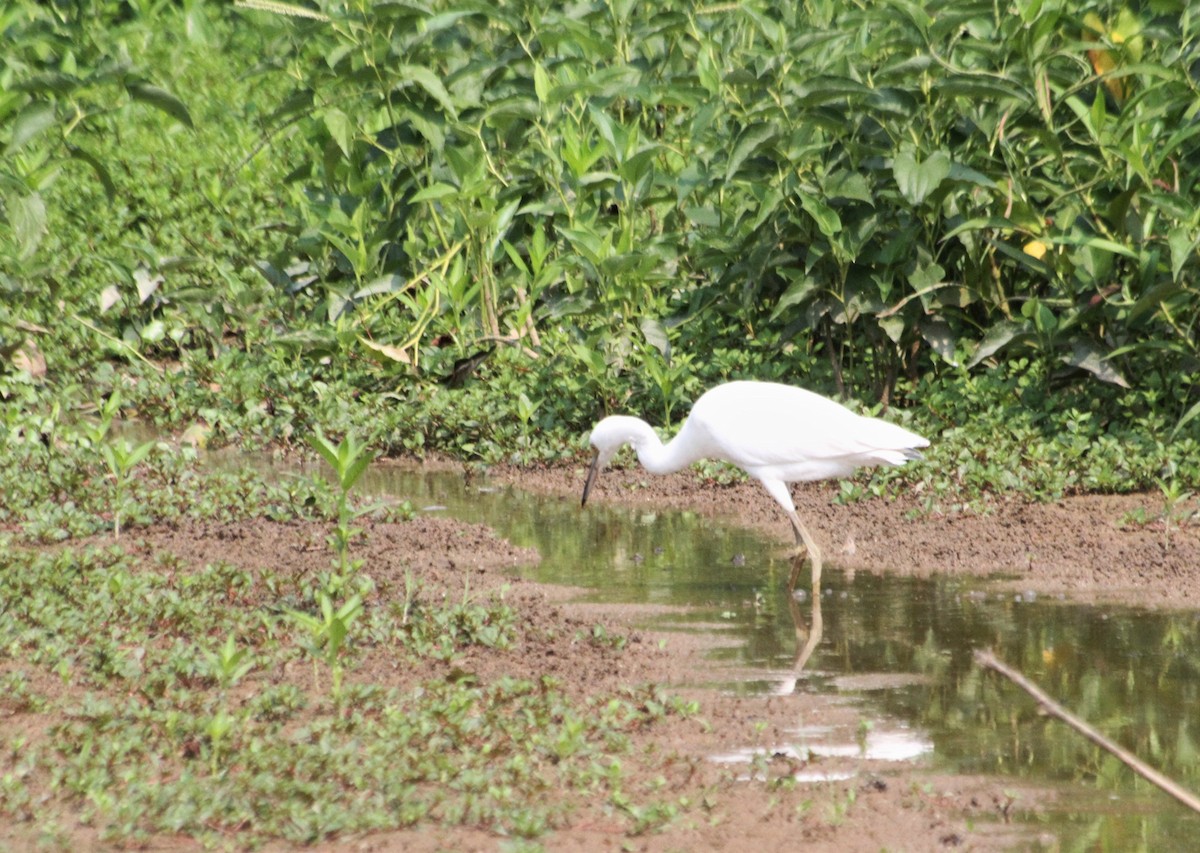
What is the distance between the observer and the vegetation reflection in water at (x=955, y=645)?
13.4ft

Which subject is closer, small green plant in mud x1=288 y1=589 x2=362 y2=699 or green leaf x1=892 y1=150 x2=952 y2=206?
small green plant in mud x1=288 y1=589 x2=362 y2=699

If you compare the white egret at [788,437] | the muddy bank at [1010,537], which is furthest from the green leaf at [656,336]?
the white egret at [788,437]

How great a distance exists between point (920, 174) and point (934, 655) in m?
2.85

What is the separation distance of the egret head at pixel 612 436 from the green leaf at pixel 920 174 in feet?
5.25

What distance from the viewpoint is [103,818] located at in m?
3.53

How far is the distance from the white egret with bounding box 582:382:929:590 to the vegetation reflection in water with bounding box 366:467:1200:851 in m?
0.42

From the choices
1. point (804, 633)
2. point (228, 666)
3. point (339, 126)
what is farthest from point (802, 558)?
point (339, 126)

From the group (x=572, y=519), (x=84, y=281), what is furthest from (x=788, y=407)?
(x=84, y=281)

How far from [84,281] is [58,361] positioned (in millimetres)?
964

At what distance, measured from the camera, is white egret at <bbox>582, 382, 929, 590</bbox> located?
21.6 feet

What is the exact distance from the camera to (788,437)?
662 centimetres

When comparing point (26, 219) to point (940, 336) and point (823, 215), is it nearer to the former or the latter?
point (823, 215)

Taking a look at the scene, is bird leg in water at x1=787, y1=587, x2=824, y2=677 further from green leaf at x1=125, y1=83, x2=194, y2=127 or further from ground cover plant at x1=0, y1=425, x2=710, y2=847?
green leaf at x1=125, y1=83, x2=194, y2=127

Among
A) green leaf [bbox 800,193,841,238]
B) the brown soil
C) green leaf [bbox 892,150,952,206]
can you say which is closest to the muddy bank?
the brown soil
